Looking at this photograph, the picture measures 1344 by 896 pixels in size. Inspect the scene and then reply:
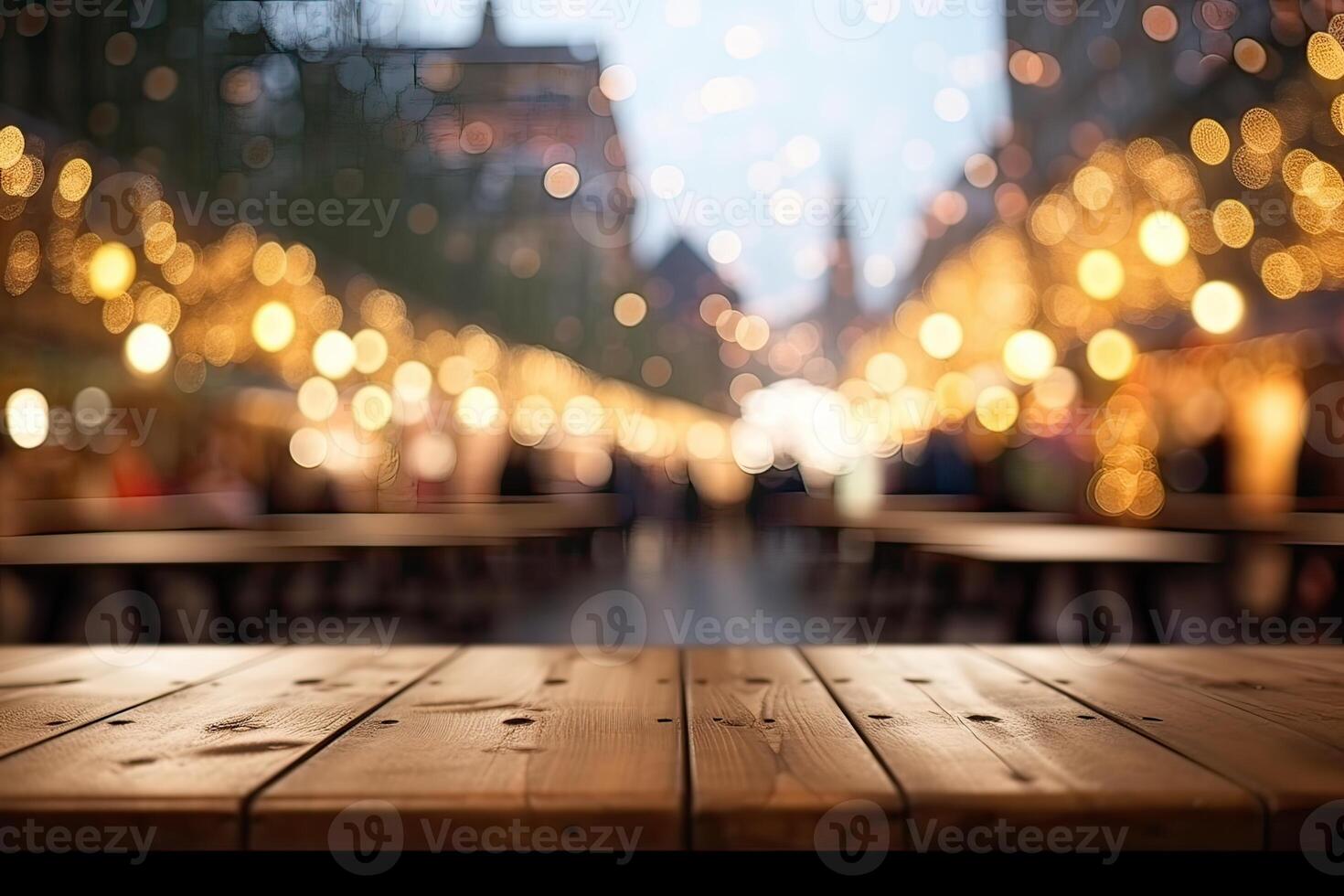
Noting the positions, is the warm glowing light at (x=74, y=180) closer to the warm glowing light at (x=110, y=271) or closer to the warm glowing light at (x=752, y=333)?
the warm glowing light at (x=110, y=271)

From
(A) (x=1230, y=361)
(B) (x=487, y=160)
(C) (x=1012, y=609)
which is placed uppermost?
(B) (x=487, y=160)

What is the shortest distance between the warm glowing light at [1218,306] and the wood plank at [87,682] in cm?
1016

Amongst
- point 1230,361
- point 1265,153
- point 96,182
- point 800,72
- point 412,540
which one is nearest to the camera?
point 412,540

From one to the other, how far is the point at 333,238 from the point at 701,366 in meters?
55.4

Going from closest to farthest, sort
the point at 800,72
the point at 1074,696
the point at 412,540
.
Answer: the point at 1074,696 < the point at 412,540 < the point at 800,72

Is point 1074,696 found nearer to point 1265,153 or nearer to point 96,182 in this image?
point 96,182

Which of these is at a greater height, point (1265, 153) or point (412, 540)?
point (1265, 153)

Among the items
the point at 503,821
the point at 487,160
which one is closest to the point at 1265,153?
the point at 487,160

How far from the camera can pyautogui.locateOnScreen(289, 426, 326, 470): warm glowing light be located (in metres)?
20.1

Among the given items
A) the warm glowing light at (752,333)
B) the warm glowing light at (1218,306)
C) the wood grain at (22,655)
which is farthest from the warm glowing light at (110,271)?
the warm glowing light at (752,333)

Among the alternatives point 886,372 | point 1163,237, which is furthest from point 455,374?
point 1163,237

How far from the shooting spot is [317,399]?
20812mm

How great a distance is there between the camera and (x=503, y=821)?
93 centimetres

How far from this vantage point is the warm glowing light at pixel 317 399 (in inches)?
792
